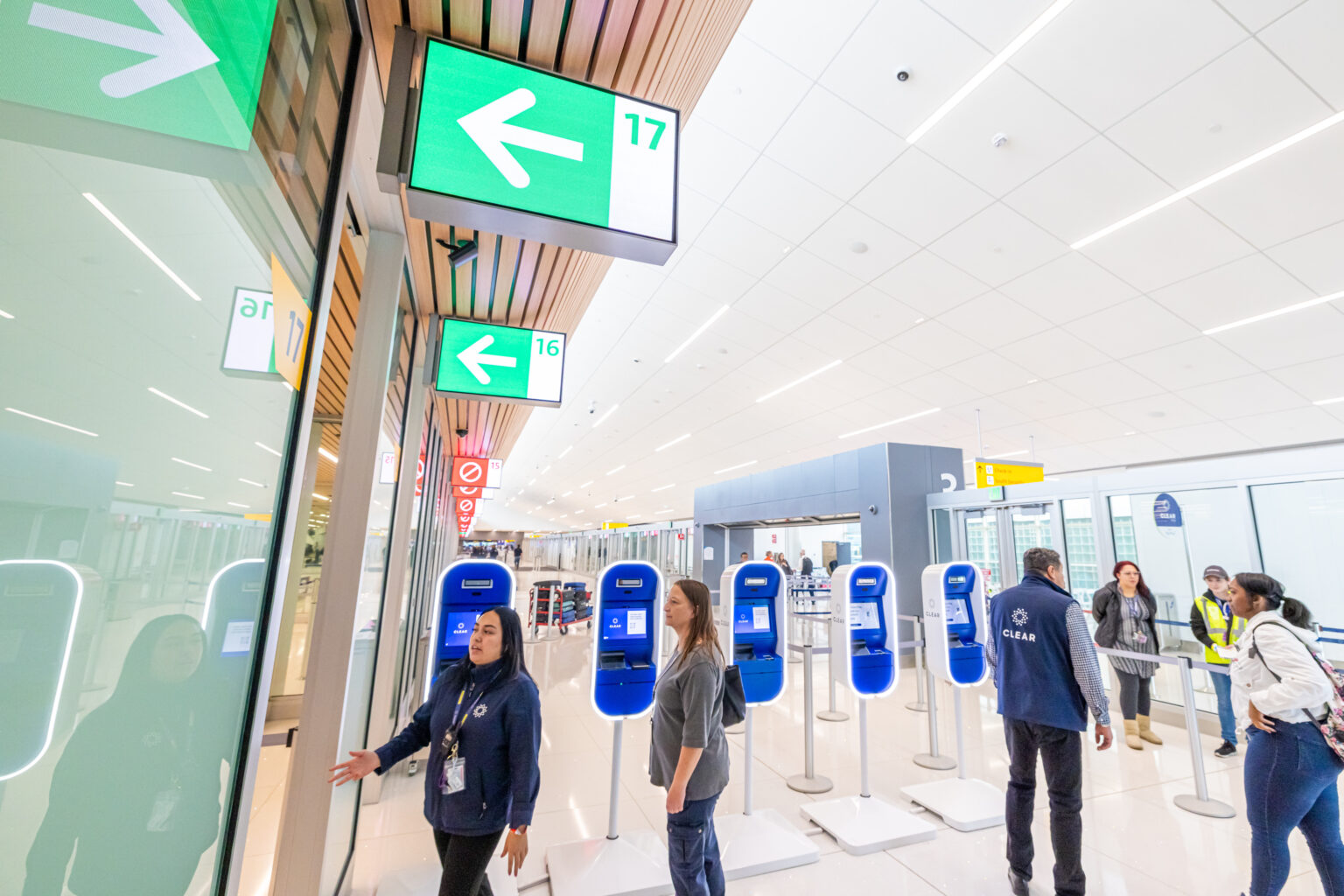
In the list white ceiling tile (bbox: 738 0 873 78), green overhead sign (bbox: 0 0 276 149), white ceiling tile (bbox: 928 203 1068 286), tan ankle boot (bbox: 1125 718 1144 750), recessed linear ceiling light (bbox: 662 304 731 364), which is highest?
white ceiling tile (bbox: 738 0 873 78)

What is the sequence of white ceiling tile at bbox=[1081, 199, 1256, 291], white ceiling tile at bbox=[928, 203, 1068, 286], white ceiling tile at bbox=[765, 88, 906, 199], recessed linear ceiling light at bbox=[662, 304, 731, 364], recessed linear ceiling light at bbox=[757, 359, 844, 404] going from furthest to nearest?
recessed linear ceiling light at bbox=[757, 359, 844, 404] < recessed linear ceiling light at bbox=[662, 304, 731, 364] < white ceiling tile at bbox=[928, 203, 1068, 286] < white ceiling tile at bbox=[1081, 199, 1256, 291] < white ceiling tile at bbox=[765, 88, 906, 199]

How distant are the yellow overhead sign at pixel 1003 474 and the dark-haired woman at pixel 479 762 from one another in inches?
317

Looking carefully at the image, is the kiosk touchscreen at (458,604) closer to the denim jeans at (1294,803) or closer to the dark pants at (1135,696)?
the denim jeans at (1294,803)

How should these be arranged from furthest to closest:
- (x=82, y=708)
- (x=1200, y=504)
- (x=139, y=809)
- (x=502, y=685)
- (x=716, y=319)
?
1. (x=716, y=319)
2. (x=1200, y=504)
3. (x=502, y=685)
4. (x=139, y=809)
5. (x=82, y=708)

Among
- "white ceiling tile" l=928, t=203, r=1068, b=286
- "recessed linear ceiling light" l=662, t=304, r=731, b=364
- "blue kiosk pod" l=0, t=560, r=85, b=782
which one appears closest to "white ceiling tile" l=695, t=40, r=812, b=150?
"white ceiling tile" l=928, t=203, r=1068, b=286

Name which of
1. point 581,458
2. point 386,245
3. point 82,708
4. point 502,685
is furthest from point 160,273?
point 581,458

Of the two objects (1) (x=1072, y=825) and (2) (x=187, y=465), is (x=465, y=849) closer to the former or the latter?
(2) (x=187, y=465)

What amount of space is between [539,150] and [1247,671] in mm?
3531

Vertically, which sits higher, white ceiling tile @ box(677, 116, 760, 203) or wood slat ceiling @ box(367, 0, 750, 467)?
white ceiling tile @ box(677, 116, 760, 203)

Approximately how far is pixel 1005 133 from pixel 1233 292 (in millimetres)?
3839

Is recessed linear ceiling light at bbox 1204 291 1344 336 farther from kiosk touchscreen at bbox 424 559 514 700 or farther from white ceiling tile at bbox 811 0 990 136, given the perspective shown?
kiosk touchscreen at bbox 424 559 514 700

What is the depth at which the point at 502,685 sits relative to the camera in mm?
2043

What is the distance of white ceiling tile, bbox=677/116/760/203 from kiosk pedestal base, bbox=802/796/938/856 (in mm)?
5270

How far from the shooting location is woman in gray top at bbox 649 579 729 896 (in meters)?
2.16
